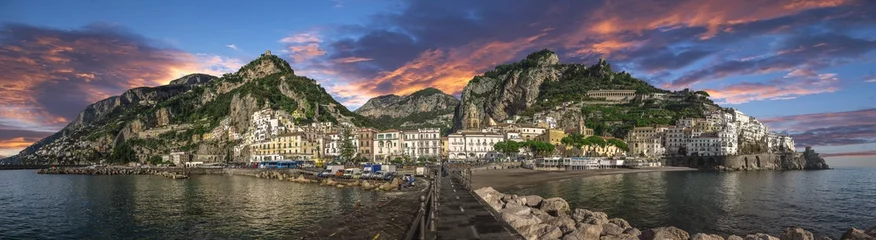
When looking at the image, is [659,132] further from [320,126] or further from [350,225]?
[350,225]

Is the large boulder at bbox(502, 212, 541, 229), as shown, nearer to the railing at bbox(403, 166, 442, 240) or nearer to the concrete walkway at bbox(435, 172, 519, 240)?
the concrete walkway at bbox(435, 172, 519, 240)

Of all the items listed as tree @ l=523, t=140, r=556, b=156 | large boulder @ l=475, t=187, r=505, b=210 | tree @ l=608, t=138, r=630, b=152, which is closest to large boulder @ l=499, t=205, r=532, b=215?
large boulder @ l=475, t=187, r=505, b=210

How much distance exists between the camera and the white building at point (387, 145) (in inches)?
5202

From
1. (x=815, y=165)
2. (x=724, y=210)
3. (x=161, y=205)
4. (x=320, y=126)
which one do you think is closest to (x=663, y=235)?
(x=724, y=210)

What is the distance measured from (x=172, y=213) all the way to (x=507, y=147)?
9494cm

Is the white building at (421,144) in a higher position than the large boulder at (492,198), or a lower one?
higher

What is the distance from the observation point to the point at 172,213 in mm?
43250

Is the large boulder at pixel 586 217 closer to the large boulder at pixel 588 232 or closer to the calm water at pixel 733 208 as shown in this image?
the large boulder at pixel 588 232

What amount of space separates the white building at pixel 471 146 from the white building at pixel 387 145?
1418 cm

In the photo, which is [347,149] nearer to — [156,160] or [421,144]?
[421,144]

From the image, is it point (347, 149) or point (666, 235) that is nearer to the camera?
point (666, 235)

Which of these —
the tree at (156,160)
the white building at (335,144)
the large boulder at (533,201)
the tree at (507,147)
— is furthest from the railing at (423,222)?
the tree at (156,160)

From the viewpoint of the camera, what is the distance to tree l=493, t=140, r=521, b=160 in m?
128

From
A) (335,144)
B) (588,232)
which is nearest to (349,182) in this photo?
(588,232)
